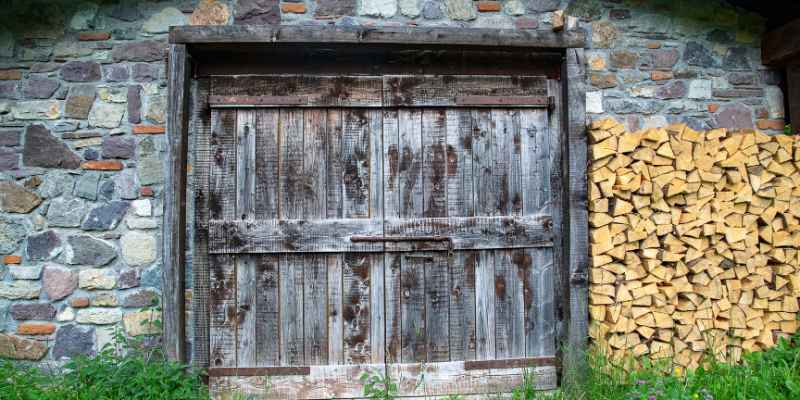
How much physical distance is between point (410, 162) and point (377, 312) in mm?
929

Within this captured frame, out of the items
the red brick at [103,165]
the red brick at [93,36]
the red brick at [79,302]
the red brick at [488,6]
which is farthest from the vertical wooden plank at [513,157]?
Answer: the red brick at [79,302]

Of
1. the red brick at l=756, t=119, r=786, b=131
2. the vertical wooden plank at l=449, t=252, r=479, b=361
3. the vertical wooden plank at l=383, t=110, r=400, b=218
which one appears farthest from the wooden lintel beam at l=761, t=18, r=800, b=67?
the vertical wooden plank at l=383, t=110, r=400, b=218

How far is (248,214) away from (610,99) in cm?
234

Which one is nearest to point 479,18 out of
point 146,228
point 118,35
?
point 118,35

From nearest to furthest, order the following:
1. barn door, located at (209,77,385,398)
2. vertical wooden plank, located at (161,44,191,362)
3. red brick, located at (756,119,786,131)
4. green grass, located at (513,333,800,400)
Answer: green grass, located at (513,333,800,400) → vertical wooden plank, located at (161,44,191,362) → barn door, located at (209,77,385,398) → red brick, located at (756,119,786,131)

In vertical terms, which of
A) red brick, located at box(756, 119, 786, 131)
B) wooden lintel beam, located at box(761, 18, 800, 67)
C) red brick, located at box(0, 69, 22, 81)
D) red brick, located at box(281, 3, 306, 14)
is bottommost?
red brick, located at box(756, 119, 786, 131)

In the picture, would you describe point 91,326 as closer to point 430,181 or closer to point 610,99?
point 430,181

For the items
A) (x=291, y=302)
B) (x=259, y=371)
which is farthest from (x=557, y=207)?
(x=259, y=371)

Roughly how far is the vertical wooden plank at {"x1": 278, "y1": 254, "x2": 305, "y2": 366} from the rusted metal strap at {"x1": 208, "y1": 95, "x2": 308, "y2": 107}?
0.91 metres

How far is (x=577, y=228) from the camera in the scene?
2916 mm

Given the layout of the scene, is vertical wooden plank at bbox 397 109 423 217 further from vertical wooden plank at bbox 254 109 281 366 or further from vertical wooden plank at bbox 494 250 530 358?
vertical wooden plank at bbox 254 109 281 366

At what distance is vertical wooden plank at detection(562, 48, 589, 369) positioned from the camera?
2910mm

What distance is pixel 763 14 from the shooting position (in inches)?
127

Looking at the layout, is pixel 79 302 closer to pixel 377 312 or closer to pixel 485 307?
pixel 377 312
